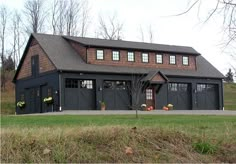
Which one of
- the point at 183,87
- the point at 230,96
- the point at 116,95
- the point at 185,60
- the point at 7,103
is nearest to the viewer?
the point at 116,95

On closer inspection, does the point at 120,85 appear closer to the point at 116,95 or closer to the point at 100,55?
the point at 116,95

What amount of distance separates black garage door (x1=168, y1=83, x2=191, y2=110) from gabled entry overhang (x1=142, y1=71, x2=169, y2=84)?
6.54 ft

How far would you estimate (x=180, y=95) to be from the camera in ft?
135

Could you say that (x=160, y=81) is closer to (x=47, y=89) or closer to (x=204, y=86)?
(x=204, y=86)

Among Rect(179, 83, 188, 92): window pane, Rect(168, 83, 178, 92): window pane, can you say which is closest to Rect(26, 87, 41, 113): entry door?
Rect(168, 83, 178, 92): window pane

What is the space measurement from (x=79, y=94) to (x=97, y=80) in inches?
75.9

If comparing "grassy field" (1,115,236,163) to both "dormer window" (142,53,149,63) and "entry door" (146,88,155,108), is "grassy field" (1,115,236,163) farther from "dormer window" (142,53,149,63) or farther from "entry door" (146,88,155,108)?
"dormer window" (142,53,149,63)

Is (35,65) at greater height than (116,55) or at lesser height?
lesser

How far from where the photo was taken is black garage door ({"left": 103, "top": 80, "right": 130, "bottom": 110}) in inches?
1441

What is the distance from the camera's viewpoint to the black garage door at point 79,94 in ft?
114

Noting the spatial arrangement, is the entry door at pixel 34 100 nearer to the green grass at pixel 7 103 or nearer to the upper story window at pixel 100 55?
the green grass at pixel 7 103

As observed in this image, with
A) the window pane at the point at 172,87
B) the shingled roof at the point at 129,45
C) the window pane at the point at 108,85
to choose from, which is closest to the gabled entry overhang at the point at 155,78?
the window pane at the point at 172,87

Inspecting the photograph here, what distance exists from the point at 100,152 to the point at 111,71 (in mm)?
28516

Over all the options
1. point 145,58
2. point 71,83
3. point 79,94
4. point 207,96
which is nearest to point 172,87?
point 145,58
